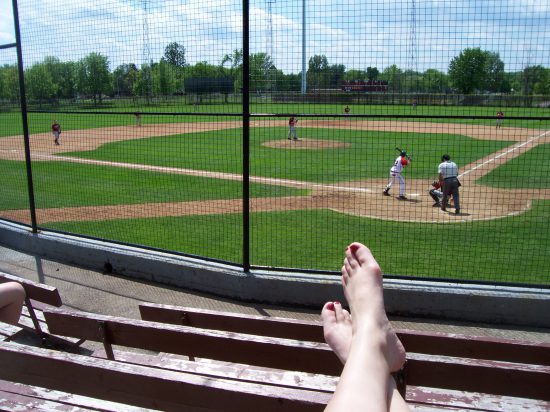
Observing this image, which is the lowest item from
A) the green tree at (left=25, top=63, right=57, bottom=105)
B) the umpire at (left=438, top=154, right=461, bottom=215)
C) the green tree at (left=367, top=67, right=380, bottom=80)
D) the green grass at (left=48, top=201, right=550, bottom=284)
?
the green grass at (left=48, top=201, right=550, bottom=284)

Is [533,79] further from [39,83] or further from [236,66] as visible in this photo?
[39,83]

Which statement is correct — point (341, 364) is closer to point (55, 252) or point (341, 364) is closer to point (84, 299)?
point (84, 299)

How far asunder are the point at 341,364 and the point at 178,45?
427cm

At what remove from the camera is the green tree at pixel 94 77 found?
761 cm

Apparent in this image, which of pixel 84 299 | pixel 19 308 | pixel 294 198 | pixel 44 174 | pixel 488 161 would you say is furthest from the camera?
pixel 488 161

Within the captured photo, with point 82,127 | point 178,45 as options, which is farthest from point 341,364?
point 82,127

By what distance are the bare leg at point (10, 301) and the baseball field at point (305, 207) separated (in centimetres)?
266

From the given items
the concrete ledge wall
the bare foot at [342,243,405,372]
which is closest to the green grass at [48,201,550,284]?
the concrete ledge wall

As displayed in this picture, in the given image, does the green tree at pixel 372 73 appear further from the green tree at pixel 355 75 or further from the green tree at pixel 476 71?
the green tree at pixel 476 71

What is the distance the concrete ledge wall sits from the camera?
4680 millimetres

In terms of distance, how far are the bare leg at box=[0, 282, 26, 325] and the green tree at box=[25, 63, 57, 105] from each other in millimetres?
6094

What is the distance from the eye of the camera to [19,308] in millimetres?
3178

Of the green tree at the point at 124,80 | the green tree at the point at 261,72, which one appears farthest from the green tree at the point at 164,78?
the green tree at the point at 261,72

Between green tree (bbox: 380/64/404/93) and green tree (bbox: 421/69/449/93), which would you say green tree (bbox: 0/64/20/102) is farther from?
green tree (bbox: 421/69/449/93)
